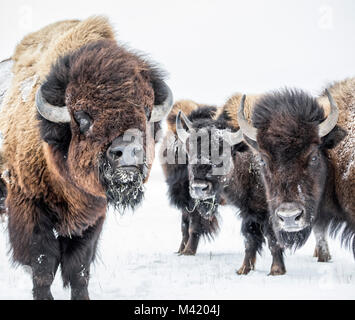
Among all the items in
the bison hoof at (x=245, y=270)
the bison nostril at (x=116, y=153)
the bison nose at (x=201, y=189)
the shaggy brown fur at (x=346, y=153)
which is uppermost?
the bison nostril at (x=116, y=153)

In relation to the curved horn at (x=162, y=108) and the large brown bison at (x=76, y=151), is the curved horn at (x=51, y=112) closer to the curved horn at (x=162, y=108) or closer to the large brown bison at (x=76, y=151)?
the large brown bison at (x=76, y=151)

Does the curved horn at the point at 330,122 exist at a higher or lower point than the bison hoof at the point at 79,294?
higher

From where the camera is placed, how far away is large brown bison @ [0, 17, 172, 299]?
15.0 ft

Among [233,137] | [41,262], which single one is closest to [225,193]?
[233,137]

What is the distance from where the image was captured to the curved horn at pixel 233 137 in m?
8.31

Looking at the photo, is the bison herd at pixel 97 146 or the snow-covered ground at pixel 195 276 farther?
the snow-covered ground at pixel 195 276

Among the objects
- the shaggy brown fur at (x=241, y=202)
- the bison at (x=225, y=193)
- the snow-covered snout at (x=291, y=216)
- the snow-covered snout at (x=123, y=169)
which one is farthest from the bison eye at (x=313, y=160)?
the snow-covered snout at (x=123, y=169)

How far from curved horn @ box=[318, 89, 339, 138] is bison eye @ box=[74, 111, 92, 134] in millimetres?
2884

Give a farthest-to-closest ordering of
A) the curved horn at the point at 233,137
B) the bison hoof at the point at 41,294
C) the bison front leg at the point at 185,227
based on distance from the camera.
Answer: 1. the bison front leg at the point at 185,227
2. the curved horn at the point at 233,137
3. the bison hoof at the point at 41,294

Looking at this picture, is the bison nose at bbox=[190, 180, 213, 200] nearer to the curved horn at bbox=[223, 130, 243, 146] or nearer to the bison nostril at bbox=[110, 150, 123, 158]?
the curved horn at bbox=[223, 130, 243, 146]

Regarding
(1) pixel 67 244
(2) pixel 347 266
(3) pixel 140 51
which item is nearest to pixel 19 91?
(3) pixel 140 51

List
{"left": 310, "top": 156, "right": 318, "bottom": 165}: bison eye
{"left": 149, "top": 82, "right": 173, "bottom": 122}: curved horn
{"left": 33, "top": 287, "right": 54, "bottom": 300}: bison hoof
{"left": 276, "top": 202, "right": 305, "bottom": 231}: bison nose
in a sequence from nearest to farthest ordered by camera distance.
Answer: {"left": 33, "top": 287, "right": 54, "bottom": 300}: bison hoof, {"left": 149, "top": 82, "right": 173, "bottom": 122}: curved horn, {"left": 276, "top": 202, "right": 305, "bottom": 231}: bison nose, {"left": 310, "top": 156, "right": 318, "bottom": 165}: bison eye

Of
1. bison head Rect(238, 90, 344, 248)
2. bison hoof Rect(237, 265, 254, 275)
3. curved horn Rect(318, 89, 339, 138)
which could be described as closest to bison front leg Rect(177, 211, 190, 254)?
bison hoof Rect(237, 265, 254, 275)

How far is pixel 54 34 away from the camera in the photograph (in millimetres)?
6512
